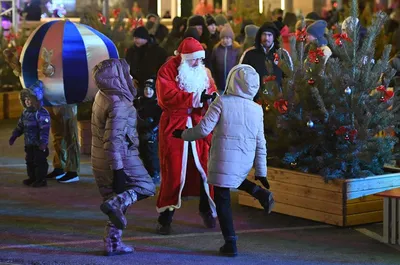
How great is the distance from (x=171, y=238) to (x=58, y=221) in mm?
1499

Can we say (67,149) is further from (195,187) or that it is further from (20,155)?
(195,187)

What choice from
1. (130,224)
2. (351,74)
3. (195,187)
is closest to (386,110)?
(351,74)

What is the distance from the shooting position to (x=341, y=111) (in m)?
10.6

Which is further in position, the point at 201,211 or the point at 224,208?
the point at 201,211

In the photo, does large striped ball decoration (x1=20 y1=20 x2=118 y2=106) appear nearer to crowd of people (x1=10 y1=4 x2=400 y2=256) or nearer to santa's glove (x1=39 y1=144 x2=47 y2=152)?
crowd of people (x1=10 y1=4 x2=400 y2=256)

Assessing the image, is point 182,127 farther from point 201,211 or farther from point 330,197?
point 330,197

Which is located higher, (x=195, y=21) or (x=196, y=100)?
(x=195, y=21)

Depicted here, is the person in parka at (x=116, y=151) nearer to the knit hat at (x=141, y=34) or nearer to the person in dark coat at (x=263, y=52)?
the person in dark coat at (x=263, y=52)

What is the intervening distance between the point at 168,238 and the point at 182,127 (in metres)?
1.13

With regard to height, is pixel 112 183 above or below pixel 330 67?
below

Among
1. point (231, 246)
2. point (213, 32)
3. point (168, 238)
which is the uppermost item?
point (213, 32)

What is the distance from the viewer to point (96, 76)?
912 cm

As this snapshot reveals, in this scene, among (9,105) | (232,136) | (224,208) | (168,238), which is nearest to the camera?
(232,136)

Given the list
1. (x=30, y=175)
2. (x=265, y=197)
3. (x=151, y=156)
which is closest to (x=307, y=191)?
(x=265, y=197)
